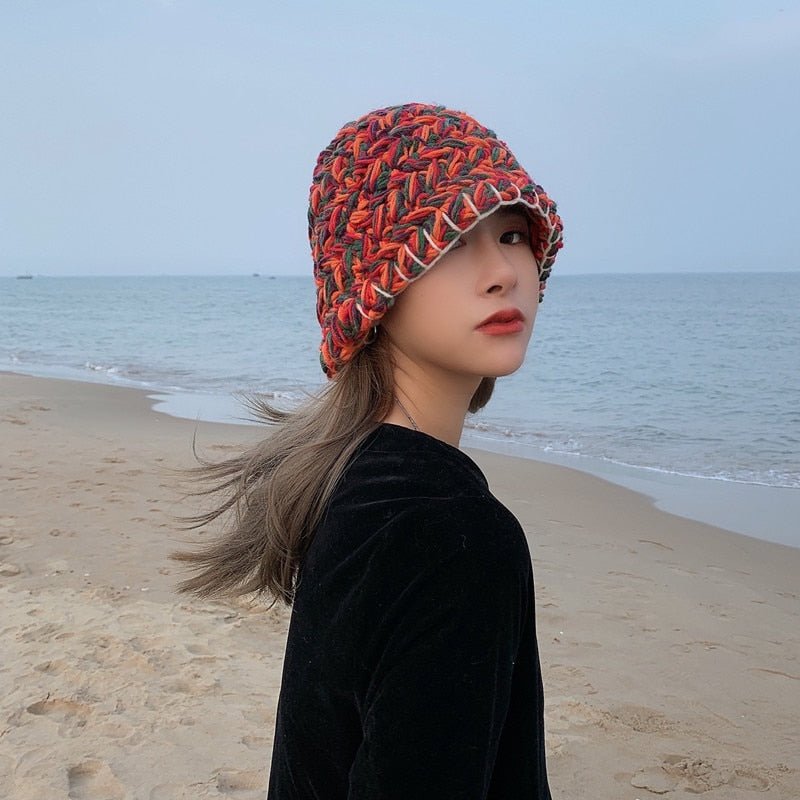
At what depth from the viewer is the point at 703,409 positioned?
12.8 m

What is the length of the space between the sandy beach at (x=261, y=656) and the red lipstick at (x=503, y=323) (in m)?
2.26

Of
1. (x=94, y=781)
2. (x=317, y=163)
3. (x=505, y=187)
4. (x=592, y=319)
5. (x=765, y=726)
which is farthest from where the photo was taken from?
(x=592, y=319)

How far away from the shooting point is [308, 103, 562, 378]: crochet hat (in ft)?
4.06

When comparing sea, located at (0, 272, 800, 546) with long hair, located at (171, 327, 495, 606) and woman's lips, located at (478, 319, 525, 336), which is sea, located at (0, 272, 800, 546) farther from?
woman's lips, located at (478, 319, 525, 336)

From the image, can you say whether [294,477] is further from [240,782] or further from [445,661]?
[240,782]

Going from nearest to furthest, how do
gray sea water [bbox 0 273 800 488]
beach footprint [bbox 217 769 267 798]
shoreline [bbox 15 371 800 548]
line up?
beach footprint [bbox 217 769 267 798] → shoreline [bbox 15 371 800 548] → gray sea water [bbox 0 273 800 488]

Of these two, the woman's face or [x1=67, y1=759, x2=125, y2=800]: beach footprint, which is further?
[x1=67, y1=759, x2=125, y2=800]: beach footprint

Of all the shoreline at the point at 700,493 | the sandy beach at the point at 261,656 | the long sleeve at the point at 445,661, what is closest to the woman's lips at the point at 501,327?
the long sleeve at the point at 445,661

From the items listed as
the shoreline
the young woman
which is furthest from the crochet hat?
the shoreline

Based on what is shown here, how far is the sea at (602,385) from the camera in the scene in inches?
360

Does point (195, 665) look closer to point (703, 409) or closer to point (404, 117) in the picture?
point (404, 117)

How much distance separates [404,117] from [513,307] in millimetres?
341

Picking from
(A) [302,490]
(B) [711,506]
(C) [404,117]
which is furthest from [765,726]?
(B) [711,506]

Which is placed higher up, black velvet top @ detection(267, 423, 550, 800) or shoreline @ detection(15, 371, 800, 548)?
black velvet top @ detection(267, 423, 550, 800)
